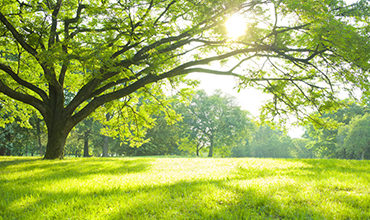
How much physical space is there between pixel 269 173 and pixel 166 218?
4503mm

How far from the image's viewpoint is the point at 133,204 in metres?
3.84

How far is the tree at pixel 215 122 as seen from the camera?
129 feet

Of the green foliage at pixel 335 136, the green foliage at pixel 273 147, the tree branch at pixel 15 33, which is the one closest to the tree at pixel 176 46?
the tree branch at pixel 15 33

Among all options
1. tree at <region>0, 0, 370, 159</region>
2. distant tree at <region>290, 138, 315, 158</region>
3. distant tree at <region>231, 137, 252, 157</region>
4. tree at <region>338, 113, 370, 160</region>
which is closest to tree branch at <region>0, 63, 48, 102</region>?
tree at <region>0, 0, 370, 159</region>

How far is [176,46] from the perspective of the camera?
34.5 ft

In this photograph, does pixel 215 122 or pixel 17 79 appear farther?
pixel 215 122

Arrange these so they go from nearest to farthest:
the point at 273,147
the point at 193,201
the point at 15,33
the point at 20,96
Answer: the point at 193,201 < the point at 15,33 < the point at 20,96 < the point at 273,147

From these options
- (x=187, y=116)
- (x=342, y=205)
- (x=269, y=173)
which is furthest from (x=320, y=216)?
(x=187, y=116)

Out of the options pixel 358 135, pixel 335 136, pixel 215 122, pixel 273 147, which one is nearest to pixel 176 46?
pixel 215 122

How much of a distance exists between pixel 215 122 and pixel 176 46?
3021 cm

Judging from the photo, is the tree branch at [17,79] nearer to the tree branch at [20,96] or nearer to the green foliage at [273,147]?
the tree branch at [20,96]

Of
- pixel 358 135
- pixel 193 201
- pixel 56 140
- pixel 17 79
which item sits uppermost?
pixel 17 79

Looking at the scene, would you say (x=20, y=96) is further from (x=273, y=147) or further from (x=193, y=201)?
(x=273, y=147)

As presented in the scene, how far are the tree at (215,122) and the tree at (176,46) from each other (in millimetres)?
26686
